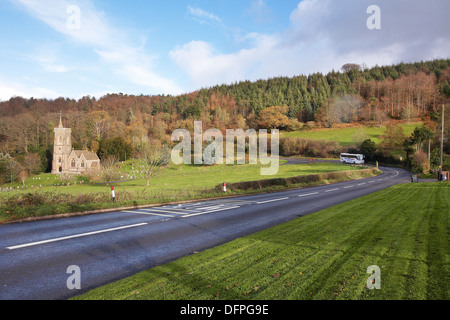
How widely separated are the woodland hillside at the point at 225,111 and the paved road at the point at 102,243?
71083 millimetres

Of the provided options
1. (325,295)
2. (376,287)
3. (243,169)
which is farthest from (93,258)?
(243,169)

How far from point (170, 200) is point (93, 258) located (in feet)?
37.7

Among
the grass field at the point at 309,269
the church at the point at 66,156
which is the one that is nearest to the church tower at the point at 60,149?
the church at the point at 66,156

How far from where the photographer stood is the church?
3366 inches

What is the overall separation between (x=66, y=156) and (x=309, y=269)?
10020cm

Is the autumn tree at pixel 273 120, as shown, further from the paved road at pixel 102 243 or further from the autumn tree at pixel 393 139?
the paved road at pixel 102 243

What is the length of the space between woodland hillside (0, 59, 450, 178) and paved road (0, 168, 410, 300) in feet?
233

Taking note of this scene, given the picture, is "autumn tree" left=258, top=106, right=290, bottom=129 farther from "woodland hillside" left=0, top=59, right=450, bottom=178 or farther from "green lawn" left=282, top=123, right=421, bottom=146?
"green lawn" left=282, top=123, right=421, bottom=146

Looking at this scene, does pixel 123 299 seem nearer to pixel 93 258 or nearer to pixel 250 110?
pixel 93 258

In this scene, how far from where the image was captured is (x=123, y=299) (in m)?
4.79

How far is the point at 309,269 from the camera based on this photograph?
5793 mm

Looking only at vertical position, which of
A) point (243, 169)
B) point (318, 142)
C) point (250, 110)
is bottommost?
point (243, 169)

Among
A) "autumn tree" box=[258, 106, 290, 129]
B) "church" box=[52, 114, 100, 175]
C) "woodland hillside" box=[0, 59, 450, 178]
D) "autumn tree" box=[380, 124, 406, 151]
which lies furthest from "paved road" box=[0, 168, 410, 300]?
"autumn tree" box=[258, 106, 290, 129]
